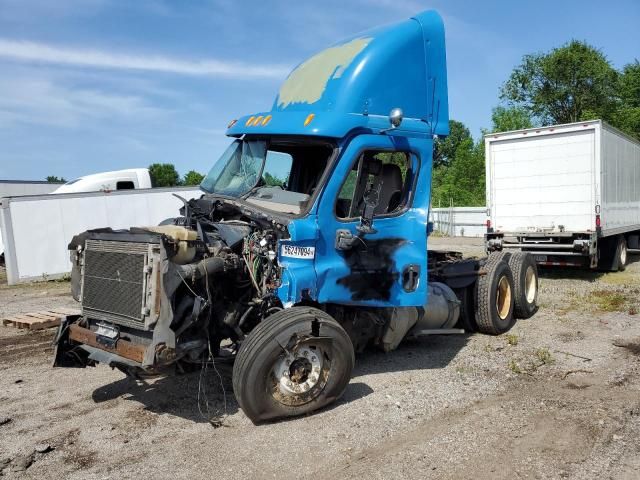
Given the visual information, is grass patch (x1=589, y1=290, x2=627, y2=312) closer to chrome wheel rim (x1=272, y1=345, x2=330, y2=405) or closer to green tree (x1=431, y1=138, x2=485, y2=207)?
chrome wheel rim (x1=272, y1=345, x2=330, y2=405)

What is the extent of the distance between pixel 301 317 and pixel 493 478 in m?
1.92

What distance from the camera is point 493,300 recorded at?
8031 millimetres

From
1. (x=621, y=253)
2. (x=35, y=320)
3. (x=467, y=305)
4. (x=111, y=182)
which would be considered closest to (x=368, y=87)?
(x=467, y=305)

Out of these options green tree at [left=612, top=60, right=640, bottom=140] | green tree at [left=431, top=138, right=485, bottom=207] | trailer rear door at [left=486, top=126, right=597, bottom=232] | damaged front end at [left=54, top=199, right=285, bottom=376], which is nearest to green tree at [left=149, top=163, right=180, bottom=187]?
green tree at [left=431, top=138, right=485, bottom=207]

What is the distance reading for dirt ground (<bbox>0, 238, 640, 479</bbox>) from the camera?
4.21 meters

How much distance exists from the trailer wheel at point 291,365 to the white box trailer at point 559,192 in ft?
29.7

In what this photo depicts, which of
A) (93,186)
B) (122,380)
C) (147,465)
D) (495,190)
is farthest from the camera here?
(93,186)

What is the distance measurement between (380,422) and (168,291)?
212 centimetres

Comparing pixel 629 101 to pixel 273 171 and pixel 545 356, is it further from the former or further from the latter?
pixel 273 171

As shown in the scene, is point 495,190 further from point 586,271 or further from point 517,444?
point 517,444

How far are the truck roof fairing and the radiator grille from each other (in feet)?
6.04

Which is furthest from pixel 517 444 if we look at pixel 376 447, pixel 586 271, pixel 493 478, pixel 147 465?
pixel 586 271

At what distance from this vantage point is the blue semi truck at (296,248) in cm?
478

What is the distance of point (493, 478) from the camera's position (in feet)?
13.0
